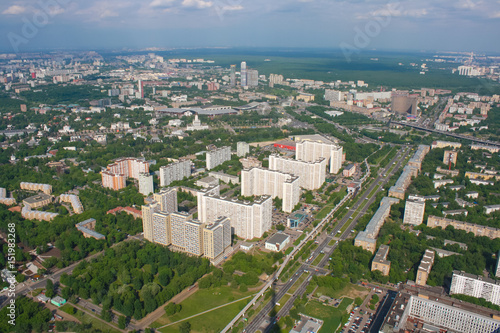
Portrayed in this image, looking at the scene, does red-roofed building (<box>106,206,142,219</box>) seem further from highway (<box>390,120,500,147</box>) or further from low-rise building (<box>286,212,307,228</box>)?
highway (<box>390,120,500,147</box>)

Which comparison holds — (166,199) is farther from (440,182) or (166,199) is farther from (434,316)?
(440,182)

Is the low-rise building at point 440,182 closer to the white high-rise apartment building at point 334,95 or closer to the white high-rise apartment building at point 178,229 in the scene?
the white high-rise apartment building at point 178,229

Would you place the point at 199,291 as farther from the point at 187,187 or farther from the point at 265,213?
the point at 187,187

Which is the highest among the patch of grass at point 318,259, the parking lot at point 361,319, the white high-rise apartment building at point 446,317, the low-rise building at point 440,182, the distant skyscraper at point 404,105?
the distant skyscraper at point 404,105

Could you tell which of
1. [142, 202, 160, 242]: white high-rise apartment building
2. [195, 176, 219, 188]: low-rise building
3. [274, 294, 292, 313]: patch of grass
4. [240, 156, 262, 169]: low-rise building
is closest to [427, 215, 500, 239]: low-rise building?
[274, 294, 292, 313]: patch of grass

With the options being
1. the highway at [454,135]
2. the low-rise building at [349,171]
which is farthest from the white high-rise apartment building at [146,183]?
the highway at [454,135]
